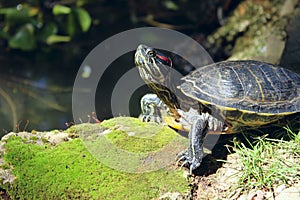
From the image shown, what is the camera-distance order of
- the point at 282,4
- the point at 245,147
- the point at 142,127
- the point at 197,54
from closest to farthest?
1. the point at 245,147
2. the point at 142,127
3. the point at 282,4
4. the point at 197,54

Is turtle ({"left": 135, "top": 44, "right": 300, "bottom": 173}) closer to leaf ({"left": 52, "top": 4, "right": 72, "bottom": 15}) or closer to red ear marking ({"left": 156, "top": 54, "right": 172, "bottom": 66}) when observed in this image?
red ear marking ({"left": 156, "top": 54, "right": 172, "bottom": 66})

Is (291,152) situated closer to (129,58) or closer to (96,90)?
(96,90)

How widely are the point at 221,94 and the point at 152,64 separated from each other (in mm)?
519

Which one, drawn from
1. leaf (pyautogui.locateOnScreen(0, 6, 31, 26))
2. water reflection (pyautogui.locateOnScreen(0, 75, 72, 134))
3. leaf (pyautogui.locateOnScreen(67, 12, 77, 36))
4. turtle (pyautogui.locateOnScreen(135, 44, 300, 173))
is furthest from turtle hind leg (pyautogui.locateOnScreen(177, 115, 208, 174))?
leaf (pyautogui.locateOnScreen(0, 6, 31, 26))

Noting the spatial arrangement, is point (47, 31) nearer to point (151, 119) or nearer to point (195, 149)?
point (151, 119)

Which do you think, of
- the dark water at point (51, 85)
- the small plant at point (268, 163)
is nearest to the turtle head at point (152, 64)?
the small plant at point (268, 163)

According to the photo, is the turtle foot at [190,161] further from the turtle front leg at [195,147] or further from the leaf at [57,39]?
the leaf at [57,39]

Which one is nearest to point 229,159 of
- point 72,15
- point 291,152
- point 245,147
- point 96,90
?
point 245,147

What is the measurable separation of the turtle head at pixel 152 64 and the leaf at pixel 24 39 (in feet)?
11.0

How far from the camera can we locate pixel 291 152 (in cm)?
293

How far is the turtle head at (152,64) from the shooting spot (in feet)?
9.96

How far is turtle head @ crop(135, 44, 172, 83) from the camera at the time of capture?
3.04 meters

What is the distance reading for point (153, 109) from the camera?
3436 mm

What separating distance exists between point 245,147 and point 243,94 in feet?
1.21
